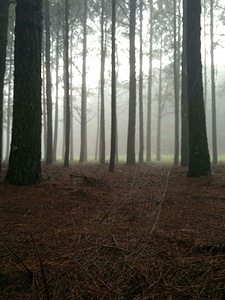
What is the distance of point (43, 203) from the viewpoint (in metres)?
4.50

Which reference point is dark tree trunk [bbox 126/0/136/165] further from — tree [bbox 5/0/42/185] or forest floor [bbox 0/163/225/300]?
forest floor [bbox 0/163/225/300]

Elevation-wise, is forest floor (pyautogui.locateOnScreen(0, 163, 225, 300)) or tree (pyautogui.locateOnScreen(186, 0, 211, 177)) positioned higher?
tree (pyautogui.locateOnScreen(186, 0, 211, 177))

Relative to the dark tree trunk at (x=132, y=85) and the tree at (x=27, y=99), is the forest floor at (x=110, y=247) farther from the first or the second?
the dark tree trunk at (x=132, y=85)

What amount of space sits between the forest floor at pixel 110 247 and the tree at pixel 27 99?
0.99 m

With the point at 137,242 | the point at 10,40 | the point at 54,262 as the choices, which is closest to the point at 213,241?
the point at 137,242

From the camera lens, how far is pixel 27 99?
605 centimetres

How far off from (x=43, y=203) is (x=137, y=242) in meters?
2.26

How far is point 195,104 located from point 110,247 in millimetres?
6403

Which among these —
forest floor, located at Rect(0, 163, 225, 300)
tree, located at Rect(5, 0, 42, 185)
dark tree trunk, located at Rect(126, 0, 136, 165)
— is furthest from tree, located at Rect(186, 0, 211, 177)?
dark tree trunk, located at Rect(126, 0, 136, 165)

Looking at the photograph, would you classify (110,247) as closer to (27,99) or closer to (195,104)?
(27,99)

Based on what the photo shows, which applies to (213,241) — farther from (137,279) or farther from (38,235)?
(38,235)

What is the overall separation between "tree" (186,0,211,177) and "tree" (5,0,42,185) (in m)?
4.43

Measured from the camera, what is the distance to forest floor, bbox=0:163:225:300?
188 cm

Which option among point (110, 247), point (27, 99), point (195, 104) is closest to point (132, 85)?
point (195, 104)
